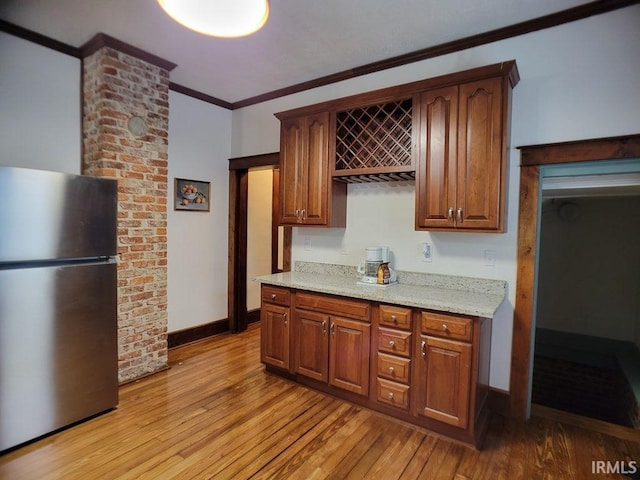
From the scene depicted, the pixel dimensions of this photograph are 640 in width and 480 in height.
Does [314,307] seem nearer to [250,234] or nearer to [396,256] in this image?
[396,256]

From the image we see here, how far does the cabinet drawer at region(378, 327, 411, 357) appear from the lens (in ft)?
7.66

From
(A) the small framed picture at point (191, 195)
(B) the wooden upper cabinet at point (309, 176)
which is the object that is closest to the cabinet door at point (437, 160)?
(B) the wooden upper cabinet at point (309, 176)

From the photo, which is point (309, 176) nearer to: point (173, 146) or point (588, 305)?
point (173, 146)

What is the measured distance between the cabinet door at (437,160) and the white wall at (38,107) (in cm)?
293

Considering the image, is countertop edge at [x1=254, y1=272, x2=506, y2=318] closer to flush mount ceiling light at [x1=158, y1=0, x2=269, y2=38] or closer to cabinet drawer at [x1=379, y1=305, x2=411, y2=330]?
cabinet drawer at [x1=379, y1=305, x2=411, y2=330]

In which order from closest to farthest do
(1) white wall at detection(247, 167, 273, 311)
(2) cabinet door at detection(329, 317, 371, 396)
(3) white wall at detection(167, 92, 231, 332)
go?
(2) cabinet door at detection(329, 317, 371, 396)
(3) white wall at detection(167, 92, 231, 332)
(1) white wall at detection(247, 167, 273, 311)

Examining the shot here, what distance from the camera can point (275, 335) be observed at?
304 centimetres

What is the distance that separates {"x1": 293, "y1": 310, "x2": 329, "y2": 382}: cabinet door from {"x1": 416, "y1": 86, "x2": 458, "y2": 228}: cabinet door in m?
1.11

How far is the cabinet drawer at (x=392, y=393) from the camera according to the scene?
235cm

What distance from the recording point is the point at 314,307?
277cm

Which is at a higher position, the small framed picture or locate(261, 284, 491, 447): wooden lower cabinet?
the small framed picture

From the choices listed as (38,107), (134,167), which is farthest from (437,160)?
(38,107)

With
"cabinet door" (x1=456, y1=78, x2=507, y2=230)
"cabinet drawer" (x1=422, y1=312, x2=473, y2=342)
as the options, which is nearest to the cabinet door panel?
"cabinet door" (x1=456, y1=78, x2=507, y2=230)

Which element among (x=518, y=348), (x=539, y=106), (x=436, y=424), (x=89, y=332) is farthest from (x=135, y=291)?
(x=539, y=106)
